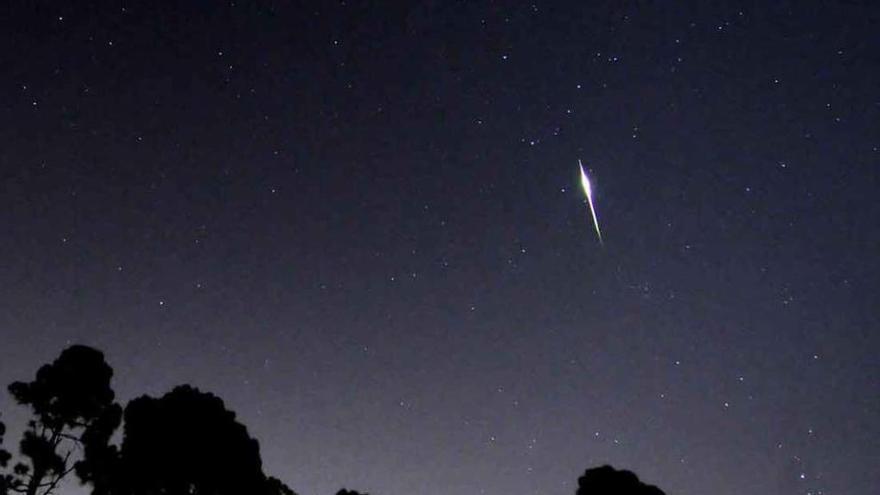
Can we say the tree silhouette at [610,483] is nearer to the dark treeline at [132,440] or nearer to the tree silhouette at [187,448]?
the dark treeline at [132,440]

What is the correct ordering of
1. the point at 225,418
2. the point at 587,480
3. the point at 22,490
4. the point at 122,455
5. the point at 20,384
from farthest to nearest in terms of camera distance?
the point at 587,480, the point at 225,418, the point at 122,455, the point at 20,384, the point at 22,490

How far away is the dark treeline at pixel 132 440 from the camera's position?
757 inches

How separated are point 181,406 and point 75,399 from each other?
14.6 ft

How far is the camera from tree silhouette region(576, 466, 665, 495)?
1120 inches

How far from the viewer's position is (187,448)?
2306 cm

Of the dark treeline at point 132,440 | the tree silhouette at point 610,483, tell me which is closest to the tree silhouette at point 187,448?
the dark treeline at point 132,440

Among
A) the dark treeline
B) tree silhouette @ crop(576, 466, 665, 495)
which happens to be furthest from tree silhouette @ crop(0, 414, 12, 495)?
tree silhouette @ crop(576, 466, 665, 495)

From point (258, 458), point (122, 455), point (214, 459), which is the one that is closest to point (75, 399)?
point (122, 455)

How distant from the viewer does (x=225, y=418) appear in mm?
24453

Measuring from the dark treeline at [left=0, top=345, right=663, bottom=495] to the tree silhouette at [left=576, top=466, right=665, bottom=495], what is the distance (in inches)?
7.8

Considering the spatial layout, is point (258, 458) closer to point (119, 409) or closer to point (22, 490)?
point (119, 409)

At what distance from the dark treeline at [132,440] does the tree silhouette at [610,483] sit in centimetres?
→ 20

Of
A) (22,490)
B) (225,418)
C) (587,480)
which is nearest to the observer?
(22,490)

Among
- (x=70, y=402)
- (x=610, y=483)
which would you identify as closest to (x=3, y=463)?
(x=70, y=402)
